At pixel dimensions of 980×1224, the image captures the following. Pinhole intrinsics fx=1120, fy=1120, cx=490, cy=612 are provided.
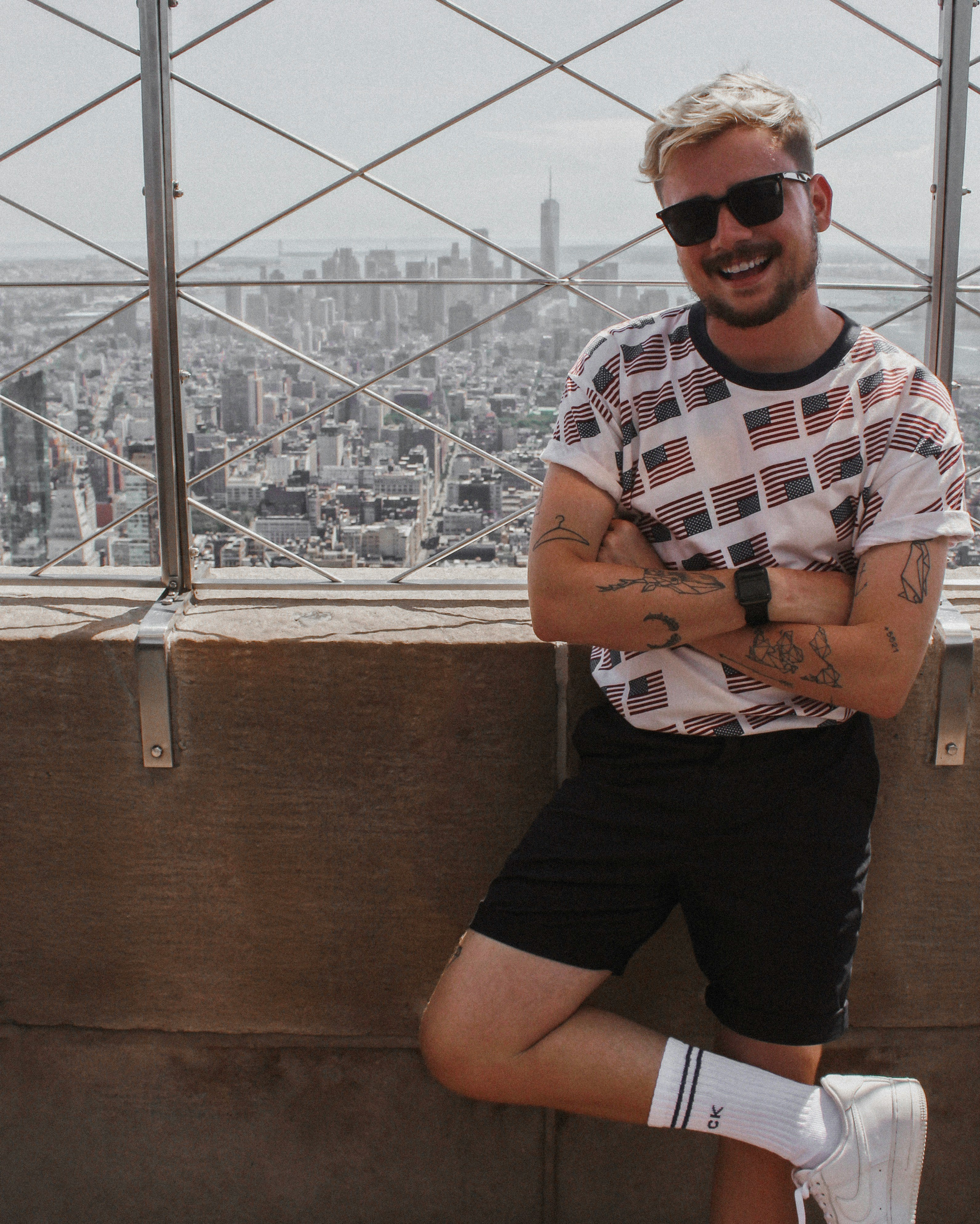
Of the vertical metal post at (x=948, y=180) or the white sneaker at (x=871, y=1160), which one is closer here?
the white sneaker at (x=871, y=1160)

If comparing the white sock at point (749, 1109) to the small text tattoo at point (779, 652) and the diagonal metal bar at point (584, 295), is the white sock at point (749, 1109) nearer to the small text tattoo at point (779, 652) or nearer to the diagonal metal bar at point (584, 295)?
the small text tattoo at point (779, 652)

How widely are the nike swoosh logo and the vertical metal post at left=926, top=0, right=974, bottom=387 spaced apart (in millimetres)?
1325

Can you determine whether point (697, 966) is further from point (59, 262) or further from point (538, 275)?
point (59, 262)

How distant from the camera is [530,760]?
2.12m

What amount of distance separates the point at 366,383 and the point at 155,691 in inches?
28.1

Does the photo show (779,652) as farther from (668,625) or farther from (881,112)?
(881,112)

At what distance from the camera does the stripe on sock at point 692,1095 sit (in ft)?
5.62

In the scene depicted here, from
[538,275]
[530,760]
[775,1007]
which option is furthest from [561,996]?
[538,275]

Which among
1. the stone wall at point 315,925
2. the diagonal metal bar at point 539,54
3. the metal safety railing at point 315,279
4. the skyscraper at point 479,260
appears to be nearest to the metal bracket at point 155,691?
the stone wall at point 315,925

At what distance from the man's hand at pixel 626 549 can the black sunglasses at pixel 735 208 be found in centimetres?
43

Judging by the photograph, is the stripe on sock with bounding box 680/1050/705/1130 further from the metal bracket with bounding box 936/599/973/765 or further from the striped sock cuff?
the metal bracket with bounding box 936/599/973/765

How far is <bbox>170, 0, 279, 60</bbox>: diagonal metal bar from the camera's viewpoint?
6.81 ft

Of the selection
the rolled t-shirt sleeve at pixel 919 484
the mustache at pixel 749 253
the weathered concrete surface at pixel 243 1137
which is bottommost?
the weathered concrete surface at pixel 243 1137

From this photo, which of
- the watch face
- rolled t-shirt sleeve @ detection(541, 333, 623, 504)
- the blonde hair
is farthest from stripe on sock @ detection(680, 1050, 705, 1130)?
the blonde hair
